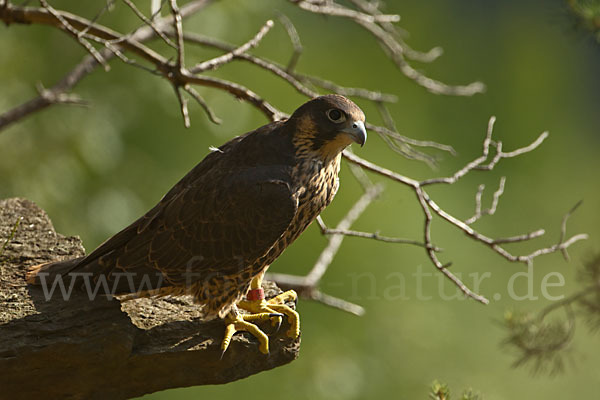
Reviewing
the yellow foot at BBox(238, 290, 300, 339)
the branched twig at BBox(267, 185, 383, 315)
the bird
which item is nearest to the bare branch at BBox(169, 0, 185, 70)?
the bird

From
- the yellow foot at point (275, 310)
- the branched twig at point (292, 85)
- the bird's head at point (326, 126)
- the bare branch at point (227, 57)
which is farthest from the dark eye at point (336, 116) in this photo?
the yellow foot at point (275, 310)

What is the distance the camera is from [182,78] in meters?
2.63

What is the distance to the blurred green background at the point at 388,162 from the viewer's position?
4.62 m

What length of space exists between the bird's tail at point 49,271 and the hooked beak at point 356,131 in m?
1.02

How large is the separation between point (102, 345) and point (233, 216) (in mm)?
572

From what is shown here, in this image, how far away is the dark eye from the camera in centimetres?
227

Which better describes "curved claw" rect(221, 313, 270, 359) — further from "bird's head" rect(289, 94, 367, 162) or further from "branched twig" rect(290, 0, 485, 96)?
"branched twig" rect(290, 0, 485, 96)

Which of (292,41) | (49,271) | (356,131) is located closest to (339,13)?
(292,41)

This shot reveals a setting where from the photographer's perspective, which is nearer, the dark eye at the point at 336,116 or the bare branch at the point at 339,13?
the dark eye at the point at 336,116

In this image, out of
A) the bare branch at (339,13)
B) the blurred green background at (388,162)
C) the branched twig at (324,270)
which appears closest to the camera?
the bare branch at (339,13)

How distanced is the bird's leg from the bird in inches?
2.2

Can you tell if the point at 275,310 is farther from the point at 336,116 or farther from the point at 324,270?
the point at 324,270

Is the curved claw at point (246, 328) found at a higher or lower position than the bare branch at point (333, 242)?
lower

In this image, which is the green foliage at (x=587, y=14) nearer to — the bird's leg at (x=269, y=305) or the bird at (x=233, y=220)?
the bird at (x=233, y=220)
